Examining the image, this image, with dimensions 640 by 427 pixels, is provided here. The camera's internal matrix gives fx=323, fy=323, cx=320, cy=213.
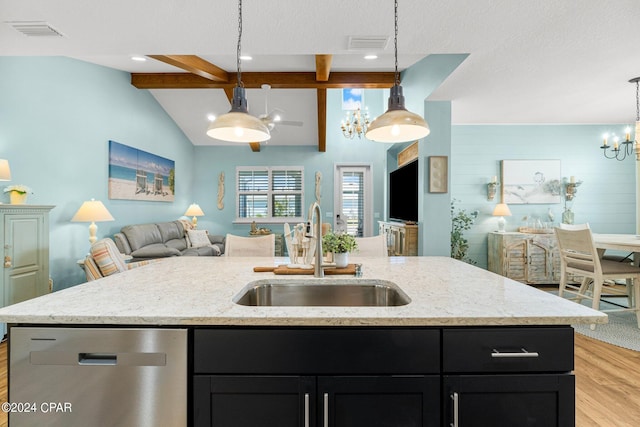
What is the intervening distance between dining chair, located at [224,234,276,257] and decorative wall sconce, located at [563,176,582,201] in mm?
5075

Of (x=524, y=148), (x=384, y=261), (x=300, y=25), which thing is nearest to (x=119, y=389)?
(x=384, y=261)

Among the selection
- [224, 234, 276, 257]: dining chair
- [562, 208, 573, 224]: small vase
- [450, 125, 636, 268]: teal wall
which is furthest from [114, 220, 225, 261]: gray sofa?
[562, 208, 573, 224]: small vase

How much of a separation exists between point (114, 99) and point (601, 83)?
245 inches

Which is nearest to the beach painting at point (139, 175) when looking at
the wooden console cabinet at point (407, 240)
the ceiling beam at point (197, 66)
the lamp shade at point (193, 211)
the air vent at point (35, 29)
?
the lamp shade at point (193, 211)

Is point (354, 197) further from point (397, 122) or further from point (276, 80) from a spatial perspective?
point (397, 122)

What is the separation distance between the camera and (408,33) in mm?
2354

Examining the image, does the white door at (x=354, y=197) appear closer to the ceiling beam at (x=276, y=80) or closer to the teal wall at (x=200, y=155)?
the teal wall at (x=200, y=155)

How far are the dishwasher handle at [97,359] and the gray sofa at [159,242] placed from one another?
12.0ft

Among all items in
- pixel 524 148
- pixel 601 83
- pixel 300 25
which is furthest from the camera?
pixel 524 148

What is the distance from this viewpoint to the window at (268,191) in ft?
25.5

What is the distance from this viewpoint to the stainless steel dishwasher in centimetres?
101

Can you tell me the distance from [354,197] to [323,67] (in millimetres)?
3808

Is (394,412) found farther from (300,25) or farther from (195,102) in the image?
(195,102)

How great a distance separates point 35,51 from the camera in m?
2.64
